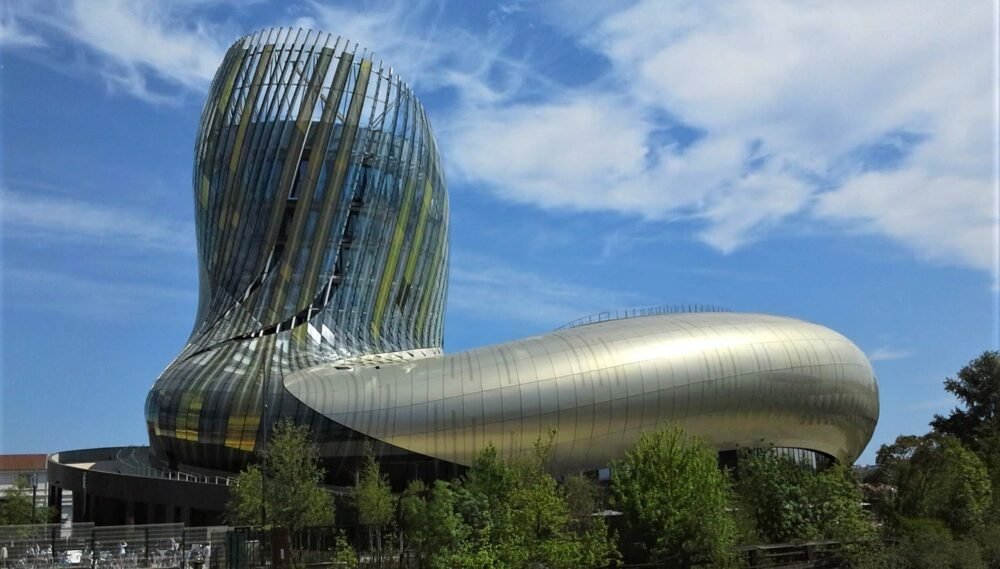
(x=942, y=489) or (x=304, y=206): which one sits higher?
(x=304, y=206)

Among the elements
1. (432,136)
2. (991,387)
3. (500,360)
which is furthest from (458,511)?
(991,387)

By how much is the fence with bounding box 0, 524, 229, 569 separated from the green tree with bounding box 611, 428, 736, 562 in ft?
47.2

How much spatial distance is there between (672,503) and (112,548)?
20053mm

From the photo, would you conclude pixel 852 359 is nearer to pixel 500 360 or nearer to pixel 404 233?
pixel 500 360

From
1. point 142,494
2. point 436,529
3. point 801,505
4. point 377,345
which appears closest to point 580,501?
point 801,505

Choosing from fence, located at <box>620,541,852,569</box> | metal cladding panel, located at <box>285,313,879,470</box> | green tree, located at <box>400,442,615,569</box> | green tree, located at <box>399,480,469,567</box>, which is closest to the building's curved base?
metal cladding panel, located at <box>285,313,879,470</box>

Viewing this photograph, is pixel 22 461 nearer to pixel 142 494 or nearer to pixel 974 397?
pixel 142 494

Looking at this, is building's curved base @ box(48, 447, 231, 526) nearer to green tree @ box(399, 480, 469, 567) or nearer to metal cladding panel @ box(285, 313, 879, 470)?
metal cladding panel @ box(285, 313, 879, 470)

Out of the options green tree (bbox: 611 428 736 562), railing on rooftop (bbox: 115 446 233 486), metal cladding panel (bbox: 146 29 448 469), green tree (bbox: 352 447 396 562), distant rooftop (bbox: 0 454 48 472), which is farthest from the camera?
distant rooftop (bbox: 0 454 48 472)

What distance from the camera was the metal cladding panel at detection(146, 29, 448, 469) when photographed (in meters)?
63.2

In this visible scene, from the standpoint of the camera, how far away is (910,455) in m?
49.8

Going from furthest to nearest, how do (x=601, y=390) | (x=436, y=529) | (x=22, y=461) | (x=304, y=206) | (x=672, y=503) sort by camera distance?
(x=22, y=461) → (x=304, y=206) → (x=601, y=390) → (x=672, y=503) → (x=436, y=529)

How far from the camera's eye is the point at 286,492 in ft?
121

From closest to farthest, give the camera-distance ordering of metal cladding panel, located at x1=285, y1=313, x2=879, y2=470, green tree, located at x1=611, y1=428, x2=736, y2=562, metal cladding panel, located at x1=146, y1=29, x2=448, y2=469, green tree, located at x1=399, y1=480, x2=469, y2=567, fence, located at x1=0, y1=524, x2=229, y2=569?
green tree, located at x1=399, y1=480, x2=469, y2=567
green tree, located at x1=611, y1=428, x2=736, y2=562
fence, located at x1=0, y1=524, x2=229, y2=569
metal cladding panel, located at x1=285, y1=313, x2=879, y2=470
metal cladding panel, located at x1=146, y1=29, x2=448, y2=469
